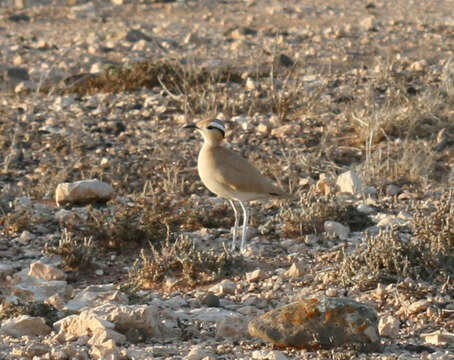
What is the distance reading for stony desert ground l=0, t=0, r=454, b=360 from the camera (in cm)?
414

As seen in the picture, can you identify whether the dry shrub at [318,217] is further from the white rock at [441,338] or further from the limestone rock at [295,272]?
the white rock at [441,338]

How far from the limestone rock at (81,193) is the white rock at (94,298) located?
1.71 metres

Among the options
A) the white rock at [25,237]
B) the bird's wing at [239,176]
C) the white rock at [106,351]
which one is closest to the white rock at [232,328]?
the white rock at [106,351]

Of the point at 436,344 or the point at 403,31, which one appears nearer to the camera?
the point at 436,344

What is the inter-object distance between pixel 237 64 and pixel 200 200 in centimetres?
412

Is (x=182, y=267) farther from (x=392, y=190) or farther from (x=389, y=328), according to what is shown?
(x=392, y=190)

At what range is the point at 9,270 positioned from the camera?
5227 mm

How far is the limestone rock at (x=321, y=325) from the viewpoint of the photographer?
3.82m

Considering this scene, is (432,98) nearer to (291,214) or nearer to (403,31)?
(291,214)

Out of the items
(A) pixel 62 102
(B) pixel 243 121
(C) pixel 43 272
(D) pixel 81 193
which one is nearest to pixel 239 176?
(C) pixel 43 272

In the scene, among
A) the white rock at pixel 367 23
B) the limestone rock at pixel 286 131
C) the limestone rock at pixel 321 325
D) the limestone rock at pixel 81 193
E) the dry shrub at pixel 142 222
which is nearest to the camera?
the limestone rock at pixel 321 325

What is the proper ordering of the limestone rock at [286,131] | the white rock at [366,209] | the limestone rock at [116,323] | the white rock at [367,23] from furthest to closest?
the white rock at [367,23] → the limestone rock at [286,131] → the white rock at [366,209] → the limestone rock at [116,323]

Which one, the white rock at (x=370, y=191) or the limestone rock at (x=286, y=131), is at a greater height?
the limestone rock at (x=286, y=131)

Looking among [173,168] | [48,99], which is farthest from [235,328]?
[48,99]
